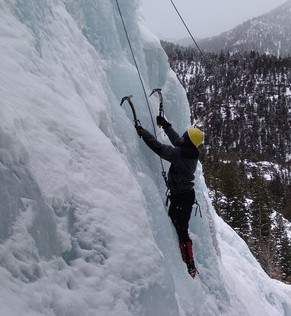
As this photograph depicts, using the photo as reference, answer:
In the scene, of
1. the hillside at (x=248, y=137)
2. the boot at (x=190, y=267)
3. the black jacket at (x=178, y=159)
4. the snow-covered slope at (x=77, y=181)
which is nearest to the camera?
the snow-covered slope at (x=77, y=181)

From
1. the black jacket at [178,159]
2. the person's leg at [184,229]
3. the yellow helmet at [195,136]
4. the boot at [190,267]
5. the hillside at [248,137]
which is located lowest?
the boot at [190,267]

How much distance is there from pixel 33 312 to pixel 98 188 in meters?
1.61

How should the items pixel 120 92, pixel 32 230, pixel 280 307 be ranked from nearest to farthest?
1. pixel 32 230
2. pixel 120 92
3. pixel 280 307

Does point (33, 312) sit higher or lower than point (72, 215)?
lower

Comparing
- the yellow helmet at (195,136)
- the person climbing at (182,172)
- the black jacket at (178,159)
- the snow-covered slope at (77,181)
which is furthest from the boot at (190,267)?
the yellow helmet at (195,136)

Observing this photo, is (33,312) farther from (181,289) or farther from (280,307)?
(280,307)

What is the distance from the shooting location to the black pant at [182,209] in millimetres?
6320

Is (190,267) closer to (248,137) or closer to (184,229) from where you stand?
(184,229)

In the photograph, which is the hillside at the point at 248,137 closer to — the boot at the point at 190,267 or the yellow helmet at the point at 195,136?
the boot at the point at 190,267

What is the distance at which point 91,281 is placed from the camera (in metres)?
3.88

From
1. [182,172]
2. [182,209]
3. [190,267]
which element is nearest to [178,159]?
[182,172]

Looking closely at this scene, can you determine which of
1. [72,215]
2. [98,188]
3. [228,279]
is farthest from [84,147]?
[228,279]

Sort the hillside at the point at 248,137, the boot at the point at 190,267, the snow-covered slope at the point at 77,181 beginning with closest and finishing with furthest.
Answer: the snow-covered slope at the point at 77,181 → the boot at the point at 190,267 → the hillside at the point at 248,137

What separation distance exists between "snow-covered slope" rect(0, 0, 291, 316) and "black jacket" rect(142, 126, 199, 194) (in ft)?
1.22
